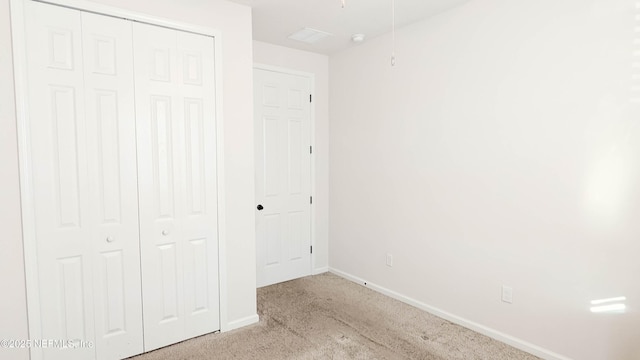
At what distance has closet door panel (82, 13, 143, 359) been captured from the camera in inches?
90.4

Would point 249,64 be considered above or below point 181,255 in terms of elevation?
above

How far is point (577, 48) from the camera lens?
225cm

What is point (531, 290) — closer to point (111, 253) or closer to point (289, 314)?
point (289, 314)

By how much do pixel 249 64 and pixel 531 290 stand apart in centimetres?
280

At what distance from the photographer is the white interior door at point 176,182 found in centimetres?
250

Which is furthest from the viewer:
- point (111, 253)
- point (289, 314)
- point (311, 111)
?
point (311, 111)

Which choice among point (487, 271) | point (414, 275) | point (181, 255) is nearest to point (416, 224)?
point (414, 275)

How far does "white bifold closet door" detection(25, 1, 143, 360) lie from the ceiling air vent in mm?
1586

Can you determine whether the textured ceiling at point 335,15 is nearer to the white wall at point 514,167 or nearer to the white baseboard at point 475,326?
the white wall at point 514,167

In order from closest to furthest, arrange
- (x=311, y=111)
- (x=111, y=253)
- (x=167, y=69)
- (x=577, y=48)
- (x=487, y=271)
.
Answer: (x=577, y=48), (x=111, y=253), (x=167, y=69), (x=487, y=271), (x=311, y=111)

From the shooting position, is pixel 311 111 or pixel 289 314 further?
pixel 311 111

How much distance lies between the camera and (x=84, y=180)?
229cm

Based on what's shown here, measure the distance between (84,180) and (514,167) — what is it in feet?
9.92

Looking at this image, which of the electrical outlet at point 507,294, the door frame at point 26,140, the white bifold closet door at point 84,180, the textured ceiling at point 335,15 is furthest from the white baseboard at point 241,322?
the textured ceiling at point 335,15
